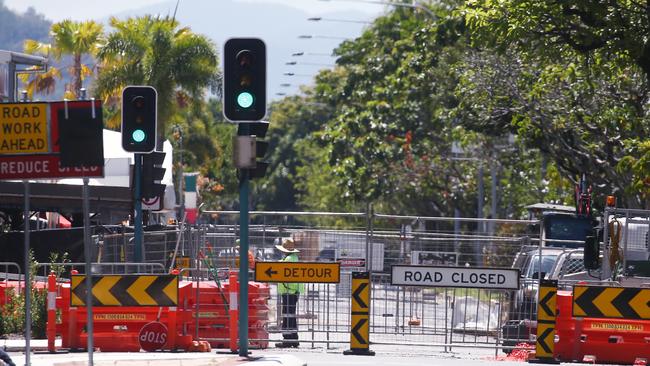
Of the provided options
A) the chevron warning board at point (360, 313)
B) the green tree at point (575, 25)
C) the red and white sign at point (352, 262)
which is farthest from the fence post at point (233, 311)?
the green tree at point (575, 25)

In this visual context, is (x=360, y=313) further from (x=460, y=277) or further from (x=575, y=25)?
(x=575, y=25)

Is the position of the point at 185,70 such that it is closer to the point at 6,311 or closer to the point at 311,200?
the point at 6,311

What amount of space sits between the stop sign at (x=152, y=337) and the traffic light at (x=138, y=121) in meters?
3.25

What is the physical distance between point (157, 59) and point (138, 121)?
21717 mm

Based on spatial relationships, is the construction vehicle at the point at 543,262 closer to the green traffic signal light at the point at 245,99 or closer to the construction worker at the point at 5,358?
the green traffic signal light at the point at 245,99

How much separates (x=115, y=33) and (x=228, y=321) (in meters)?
24.4

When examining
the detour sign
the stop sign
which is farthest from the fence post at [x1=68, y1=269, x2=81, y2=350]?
the detour sign

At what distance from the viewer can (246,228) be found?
15.0 m

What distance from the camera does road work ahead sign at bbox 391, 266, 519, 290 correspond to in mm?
18359

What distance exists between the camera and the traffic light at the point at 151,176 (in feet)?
67.8

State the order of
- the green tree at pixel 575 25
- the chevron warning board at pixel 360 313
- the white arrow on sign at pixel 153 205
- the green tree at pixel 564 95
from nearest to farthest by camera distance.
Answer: the chevron warning board at pixel 360 313 < the green tree at pixel 575 25 < the green tree at pixel 564 95 < the white arrow on sign at pixel 153 205

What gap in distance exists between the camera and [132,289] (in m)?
16.9

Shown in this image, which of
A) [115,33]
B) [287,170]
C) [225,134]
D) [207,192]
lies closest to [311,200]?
[225,134]

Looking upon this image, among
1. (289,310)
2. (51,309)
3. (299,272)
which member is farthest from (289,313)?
(51,309)
